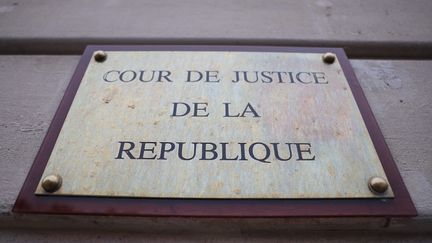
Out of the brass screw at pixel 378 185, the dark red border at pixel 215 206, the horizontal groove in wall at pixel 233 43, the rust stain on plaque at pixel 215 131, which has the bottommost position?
the dark red border at pixel 215 206

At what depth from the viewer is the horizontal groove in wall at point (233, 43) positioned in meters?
1.01

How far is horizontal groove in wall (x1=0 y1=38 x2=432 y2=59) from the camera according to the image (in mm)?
1011

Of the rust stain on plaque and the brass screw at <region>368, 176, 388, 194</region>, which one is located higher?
the rust stain on plaque

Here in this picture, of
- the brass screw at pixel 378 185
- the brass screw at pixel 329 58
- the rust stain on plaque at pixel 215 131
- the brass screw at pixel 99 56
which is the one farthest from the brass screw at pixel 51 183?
the brass screw at pixel 329 58

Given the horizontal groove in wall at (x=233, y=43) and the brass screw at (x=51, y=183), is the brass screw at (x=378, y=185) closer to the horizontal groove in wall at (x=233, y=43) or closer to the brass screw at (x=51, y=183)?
the horizontal groove in wall at (x=233, y=43)

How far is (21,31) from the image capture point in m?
1.04

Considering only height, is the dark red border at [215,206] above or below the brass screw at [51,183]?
below

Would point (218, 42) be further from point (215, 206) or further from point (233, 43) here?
point (215, 206)

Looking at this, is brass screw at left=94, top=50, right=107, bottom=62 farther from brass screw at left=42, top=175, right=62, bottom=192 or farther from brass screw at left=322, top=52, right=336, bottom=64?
brass screw at left=322, top=52, right=336, bottom=64

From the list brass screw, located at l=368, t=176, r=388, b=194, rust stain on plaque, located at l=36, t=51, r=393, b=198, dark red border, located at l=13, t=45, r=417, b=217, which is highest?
rust stain on plaque, located at l=36, t=51, r=393, b=198

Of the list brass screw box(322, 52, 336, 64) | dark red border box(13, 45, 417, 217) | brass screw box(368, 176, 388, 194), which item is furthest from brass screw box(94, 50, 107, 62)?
brass screw box(368, 176, 388, 194)

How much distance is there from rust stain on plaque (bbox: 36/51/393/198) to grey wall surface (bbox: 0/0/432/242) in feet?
0.22

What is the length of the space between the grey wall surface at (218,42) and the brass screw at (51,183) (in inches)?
2.2

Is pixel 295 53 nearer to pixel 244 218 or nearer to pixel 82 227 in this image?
pixel 244 218
